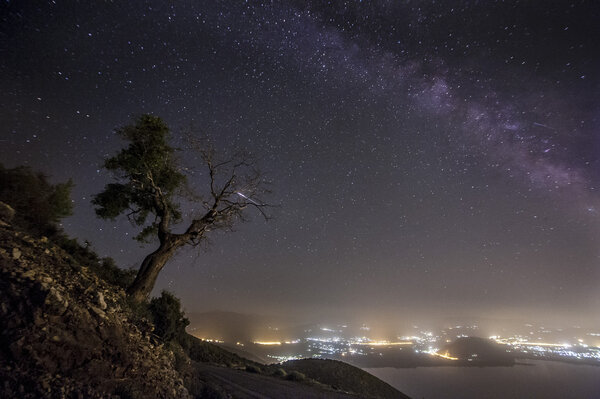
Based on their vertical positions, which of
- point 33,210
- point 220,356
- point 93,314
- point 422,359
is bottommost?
point 422,359

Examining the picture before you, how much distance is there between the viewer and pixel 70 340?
16.9ft

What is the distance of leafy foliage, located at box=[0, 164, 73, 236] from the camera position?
10495 millimetres

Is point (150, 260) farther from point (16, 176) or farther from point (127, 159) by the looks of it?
point (16, 176)

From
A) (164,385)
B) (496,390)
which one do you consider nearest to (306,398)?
(164,385)

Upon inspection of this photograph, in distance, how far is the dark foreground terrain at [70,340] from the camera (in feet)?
14.4

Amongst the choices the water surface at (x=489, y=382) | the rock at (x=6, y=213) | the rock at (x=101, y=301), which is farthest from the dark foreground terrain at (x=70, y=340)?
the water surface at (x=489, y=382)

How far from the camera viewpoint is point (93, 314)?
6195mm

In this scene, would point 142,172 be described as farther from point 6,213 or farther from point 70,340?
point 70,340

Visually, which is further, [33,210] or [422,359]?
[422,359]

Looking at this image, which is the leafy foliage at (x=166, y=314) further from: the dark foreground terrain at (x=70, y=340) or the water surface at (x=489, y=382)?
the water surface at (x=489, y=382)

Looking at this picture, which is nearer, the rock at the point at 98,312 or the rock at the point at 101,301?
the rock at the point at 98,312

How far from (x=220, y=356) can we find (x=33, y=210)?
14.8 meters

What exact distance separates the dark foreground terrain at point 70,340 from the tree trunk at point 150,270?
1.87 metres

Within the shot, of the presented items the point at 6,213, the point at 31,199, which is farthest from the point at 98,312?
the point at 31,199
